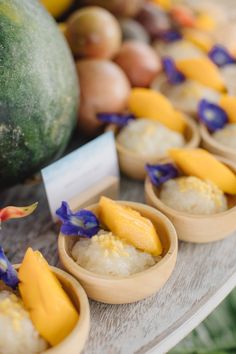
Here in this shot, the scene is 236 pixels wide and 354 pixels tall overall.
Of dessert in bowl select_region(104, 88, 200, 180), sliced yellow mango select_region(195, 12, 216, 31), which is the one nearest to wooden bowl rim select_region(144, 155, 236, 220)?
dessert in bowl select_region(104, 88, 200, 180)

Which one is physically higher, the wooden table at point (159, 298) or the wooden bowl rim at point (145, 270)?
the wooden bowl rim at point (145, 270)

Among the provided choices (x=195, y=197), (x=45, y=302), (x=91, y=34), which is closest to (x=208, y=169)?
(x=195, y=197)

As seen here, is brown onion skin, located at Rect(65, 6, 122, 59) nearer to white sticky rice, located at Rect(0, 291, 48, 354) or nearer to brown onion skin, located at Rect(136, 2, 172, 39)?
brown onion skin, located at Rect(136, 2, 172, 39)

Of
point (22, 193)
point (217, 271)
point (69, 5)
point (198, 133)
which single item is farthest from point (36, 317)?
point (69, 5)

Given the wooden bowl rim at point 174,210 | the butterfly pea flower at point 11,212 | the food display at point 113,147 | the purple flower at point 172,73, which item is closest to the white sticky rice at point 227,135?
the food display at point 113,147

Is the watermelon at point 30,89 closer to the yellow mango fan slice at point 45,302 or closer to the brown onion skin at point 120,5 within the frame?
the yellow mango fan slice at point 45,302

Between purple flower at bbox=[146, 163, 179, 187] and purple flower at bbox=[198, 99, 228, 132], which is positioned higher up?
purple flower at bbox=[198, 99, 228, 132]
